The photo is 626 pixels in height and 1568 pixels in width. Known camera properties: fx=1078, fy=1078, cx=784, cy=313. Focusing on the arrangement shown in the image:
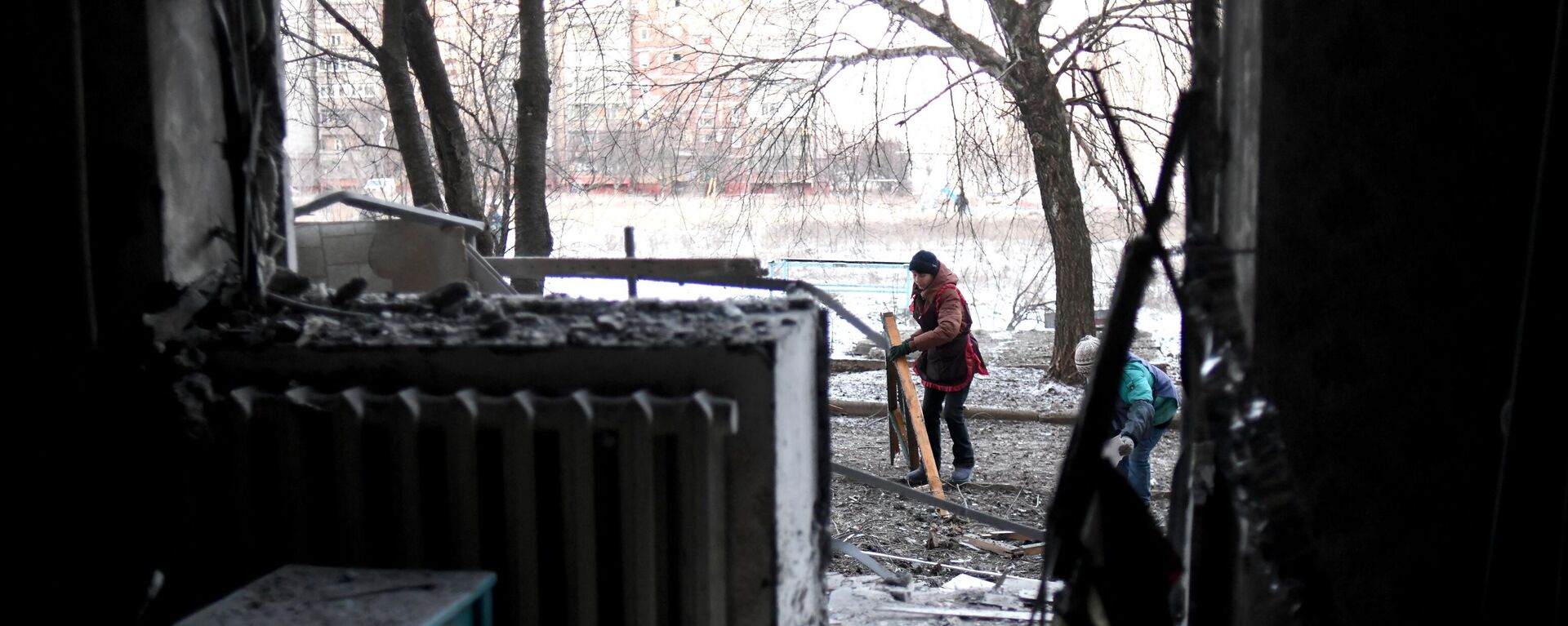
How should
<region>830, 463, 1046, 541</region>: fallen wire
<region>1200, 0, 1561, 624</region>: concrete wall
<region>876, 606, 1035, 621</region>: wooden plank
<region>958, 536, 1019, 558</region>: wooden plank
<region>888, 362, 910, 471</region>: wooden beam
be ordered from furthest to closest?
<region>888, 362, 910, 471</region>: wooden beam < <region>958, 536, 1019, 558</region>: wooden plank < <region>876, 606, 1035, 621</region>: wooden plank < <region>830, 463, 1046, 541</region>: fallen wire < <region>1200, 0, 1561, 624</region>: concrete wall

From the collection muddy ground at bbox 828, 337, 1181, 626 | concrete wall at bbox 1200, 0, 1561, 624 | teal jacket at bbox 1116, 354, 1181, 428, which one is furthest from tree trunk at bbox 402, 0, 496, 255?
concrete wall at bbox 1200, 0, 1561, 624

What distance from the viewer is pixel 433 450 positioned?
1422mm

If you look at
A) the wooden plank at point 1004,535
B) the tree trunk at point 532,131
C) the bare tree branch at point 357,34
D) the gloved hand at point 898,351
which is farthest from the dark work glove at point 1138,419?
the bare tree branch at point 357,34

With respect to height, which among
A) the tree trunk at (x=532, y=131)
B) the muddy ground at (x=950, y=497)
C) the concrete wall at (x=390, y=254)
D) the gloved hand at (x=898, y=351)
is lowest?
the muddy ground at (x=950, y=497)

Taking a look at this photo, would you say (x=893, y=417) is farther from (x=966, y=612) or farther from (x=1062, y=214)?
(x=966, y=612)

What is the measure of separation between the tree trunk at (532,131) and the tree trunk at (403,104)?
55 centimetres

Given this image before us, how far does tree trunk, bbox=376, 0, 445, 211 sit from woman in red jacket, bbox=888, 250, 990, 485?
2965 mm

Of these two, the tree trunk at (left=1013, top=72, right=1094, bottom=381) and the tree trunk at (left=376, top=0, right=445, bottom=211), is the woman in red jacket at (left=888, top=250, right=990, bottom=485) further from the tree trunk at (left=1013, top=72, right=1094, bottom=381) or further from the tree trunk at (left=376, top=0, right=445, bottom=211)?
the tree trunk at (left=376, top=0, right=445, bottom=211)

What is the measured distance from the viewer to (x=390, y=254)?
290cm

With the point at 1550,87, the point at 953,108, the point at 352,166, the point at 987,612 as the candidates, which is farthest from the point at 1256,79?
the point at 352,166

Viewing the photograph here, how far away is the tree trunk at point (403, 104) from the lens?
6.43 metres

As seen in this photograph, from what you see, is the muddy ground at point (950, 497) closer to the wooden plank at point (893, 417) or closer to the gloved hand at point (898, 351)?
the wooden plank at point (893, 417)

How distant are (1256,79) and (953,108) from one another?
22.3 feet

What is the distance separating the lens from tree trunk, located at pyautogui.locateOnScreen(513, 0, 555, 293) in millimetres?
6609
